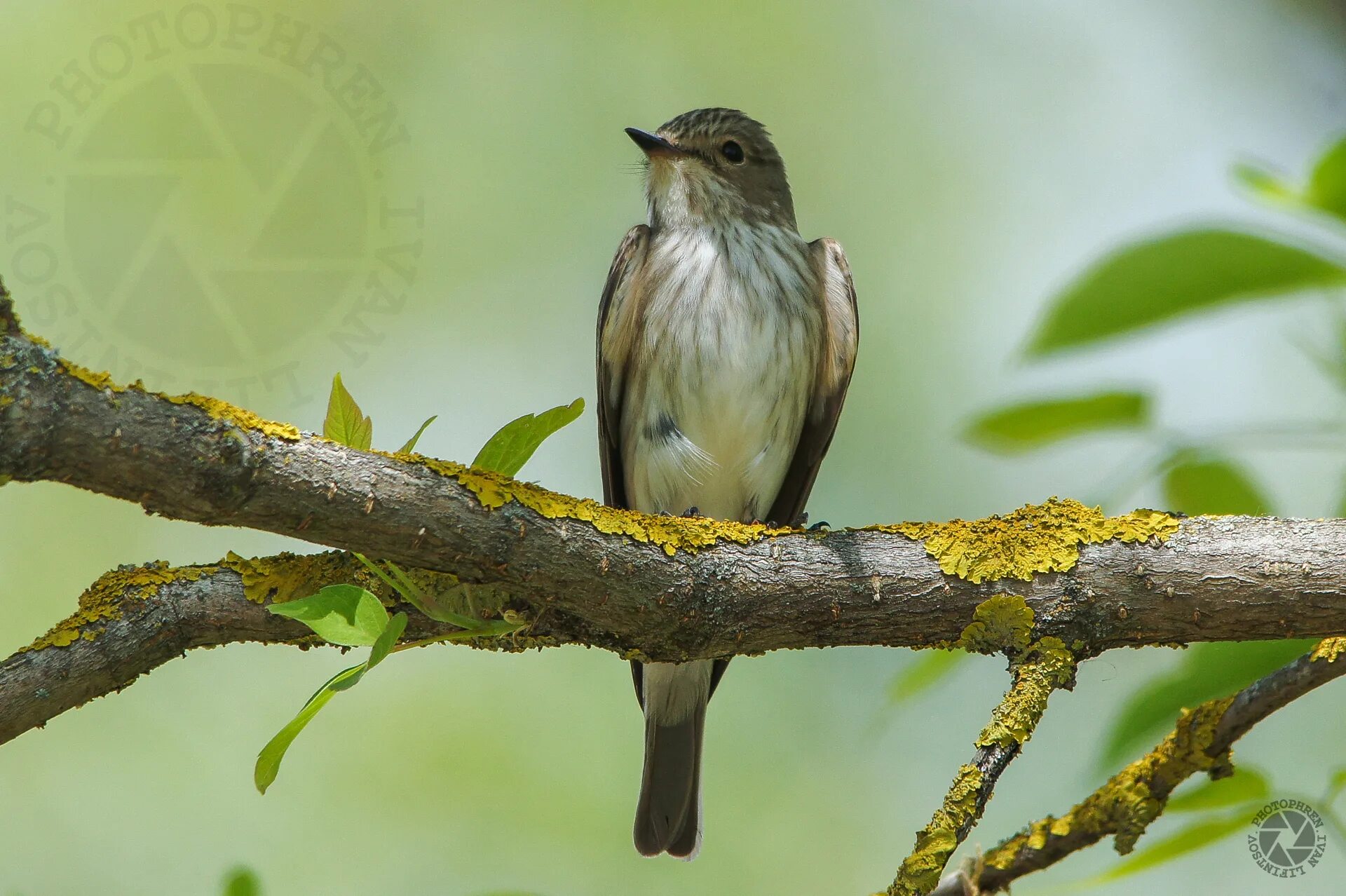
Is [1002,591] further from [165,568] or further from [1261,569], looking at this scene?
[165,568]

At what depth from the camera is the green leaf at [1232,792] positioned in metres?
2.30

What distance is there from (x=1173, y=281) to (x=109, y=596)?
A: 2.21 meters

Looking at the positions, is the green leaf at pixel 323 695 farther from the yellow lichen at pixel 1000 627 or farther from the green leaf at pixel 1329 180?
the green leaf at pixel 1329 180

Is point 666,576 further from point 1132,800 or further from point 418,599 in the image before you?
point 1132,800

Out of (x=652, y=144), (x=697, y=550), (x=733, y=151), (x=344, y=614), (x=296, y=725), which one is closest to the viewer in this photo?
(x=296, y=725)

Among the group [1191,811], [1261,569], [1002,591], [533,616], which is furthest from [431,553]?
[1261,569]

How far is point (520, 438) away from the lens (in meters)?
2.47

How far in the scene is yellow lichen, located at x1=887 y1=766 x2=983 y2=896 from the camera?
2.10 meters

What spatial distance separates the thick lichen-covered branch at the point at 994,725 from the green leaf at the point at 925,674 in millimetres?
140

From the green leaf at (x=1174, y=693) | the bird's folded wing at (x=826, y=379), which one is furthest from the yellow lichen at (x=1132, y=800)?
the bird's folded wing at (x=826, y=379)

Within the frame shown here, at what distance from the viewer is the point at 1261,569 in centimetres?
268

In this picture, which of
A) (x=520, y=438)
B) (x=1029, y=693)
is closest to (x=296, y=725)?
(x=520, y=438)

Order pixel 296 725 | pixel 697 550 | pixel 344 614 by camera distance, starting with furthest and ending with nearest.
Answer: pixel 697 550, pixel 344 614, pixel 296 725

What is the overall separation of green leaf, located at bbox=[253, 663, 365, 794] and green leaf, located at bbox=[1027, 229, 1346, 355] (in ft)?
4.96
